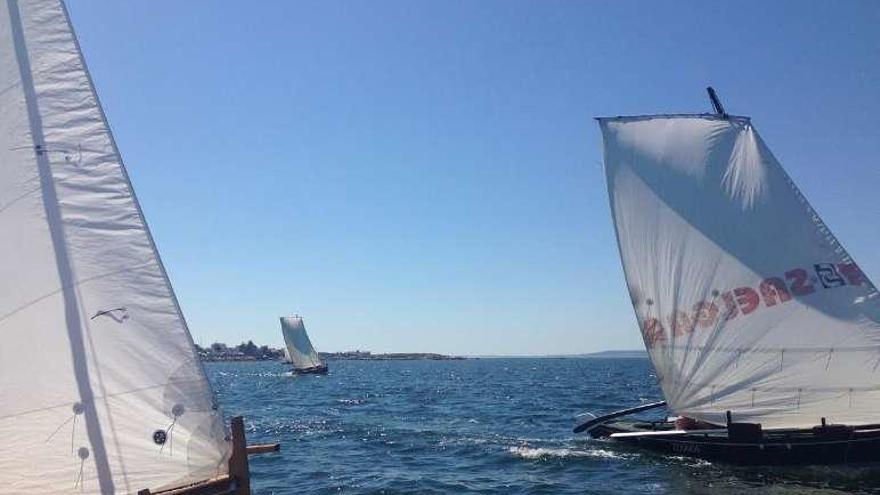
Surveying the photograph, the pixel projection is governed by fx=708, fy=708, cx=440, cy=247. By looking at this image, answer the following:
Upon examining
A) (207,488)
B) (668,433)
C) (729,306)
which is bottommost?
(668,433)

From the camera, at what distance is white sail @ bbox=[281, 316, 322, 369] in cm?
11669

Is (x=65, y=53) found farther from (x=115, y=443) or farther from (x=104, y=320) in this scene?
(x=115, y=443)

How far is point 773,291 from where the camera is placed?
75.8 feet

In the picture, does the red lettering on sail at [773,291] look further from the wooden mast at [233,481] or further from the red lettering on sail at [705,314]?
the wooden mast at [233,481]

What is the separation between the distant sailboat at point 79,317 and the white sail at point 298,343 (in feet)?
353

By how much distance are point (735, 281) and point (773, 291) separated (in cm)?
119

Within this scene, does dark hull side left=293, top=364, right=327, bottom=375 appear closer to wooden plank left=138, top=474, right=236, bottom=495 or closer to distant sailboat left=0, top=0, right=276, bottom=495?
wooden plank left=138, top=474, right=236, bottom=495

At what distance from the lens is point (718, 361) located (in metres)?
23.6

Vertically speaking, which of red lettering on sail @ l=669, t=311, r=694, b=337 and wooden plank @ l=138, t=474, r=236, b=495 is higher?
red lettering on sail @ l=669, t=311, r=694, b=337

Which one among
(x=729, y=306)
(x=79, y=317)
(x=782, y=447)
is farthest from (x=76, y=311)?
(x=782, y=447)

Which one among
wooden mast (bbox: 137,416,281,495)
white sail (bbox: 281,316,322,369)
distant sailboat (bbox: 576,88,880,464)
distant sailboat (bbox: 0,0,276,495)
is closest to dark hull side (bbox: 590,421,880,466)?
distant sailboat (bbox: 576,88,880,464)

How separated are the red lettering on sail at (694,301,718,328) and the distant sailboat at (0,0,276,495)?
17632 mm

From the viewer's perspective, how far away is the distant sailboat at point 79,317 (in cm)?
1019

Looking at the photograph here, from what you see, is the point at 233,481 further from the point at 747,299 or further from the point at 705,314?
the point at 747,299
